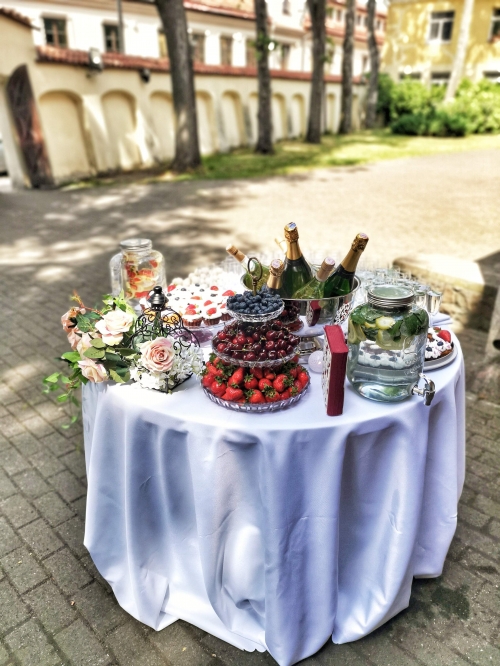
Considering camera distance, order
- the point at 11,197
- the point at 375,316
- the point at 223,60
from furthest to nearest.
Answer: 1. the point at 223,60
2. the point at 11,197
3. the point at 375,316

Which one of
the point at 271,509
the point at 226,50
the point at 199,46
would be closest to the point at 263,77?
the point at 199,46

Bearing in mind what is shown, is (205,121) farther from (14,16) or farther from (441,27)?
(441,27)

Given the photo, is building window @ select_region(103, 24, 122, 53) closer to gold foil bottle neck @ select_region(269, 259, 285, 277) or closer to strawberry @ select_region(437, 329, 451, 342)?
gold foil bottle neck @ select_region(269, 259, 285, 277)

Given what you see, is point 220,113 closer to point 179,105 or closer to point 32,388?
point 179,105

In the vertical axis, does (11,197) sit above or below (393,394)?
below

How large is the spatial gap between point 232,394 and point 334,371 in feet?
1.15

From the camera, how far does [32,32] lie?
37.9 feet

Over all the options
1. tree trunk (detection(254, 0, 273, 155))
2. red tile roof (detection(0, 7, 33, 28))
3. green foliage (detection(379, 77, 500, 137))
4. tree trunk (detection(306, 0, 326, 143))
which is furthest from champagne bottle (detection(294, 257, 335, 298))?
green foliage (detection(379, 77, 500, 137))

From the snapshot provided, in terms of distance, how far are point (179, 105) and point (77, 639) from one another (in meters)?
12.5

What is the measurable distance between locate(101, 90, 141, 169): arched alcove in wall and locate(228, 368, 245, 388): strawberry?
1418cm

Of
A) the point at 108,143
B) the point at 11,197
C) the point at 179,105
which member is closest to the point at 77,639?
the point at 11,197

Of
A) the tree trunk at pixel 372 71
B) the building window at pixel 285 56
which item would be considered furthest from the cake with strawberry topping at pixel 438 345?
the building window at pixel 285 56

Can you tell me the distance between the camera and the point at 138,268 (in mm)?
2588

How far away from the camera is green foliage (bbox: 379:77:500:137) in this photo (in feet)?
71.1
